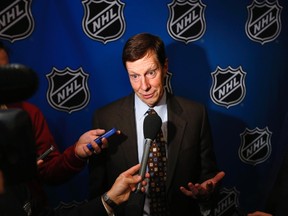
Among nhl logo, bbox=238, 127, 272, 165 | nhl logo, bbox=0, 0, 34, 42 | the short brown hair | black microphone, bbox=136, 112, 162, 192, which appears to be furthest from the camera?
nhl logo, bbox=238, 127, 272, 165

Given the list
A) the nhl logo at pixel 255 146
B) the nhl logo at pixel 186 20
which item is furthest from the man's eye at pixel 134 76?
the nhl logo at pixel 255 146

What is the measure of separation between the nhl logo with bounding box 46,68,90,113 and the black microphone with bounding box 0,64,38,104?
1416 millimetres

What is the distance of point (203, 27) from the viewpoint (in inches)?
74.8

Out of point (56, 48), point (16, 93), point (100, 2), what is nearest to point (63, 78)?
point (56, 48)

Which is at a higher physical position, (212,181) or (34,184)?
(34,184)

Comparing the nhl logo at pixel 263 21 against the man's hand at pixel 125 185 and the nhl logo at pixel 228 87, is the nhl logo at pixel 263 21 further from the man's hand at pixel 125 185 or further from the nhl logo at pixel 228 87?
the man's hand at pixel 125 185

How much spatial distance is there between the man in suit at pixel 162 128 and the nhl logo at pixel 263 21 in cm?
71

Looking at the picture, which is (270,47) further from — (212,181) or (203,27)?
(212,181)

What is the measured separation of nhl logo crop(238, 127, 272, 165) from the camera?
2.14 metres

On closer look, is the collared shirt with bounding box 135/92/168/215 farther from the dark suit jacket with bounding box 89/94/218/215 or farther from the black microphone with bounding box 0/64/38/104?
the black microphone with bounding box 0/64/38/104

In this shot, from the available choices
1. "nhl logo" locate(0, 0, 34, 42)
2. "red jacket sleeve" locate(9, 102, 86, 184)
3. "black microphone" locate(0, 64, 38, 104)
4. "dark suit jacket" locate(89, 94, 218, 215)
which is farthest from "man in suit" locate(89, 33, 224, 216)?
"black microphone" locate(0, 64, 38, 104)

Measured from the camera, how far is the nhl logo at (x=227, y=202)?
2.20 m

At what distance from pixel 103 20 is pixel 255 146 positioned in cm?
130

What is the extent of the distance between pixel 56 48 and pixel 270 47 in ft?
4.33
